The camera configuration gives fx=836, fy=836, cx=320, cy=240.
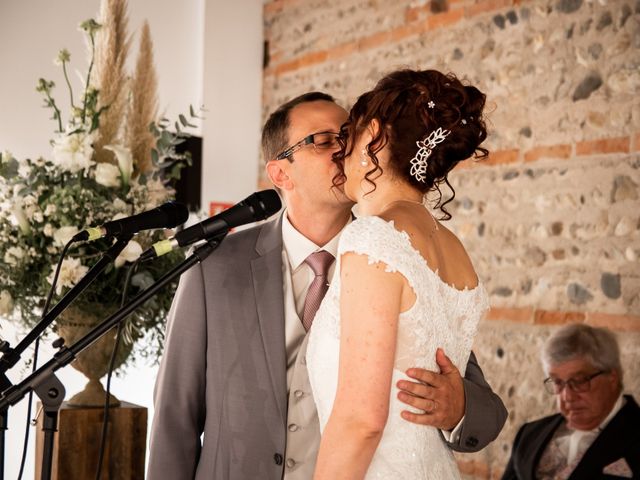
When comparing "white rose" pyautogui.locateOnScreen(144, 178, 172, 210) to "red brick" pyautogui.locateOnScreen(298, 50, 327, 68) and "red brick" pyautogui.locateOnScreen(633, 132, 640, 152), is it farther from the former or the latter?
"red brick" pyautogui.locateOnScreen(298, 50, 327, 68)

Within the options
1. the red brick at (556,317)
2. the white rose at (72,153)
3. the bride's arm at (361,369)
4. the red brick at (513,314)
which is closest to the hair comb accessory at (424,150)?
the bride's arm at (361,369)

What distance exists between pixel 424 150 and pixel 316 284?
63cm

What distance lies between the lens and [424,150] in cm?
181

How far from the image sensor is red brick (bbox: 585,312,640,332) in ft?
11.8

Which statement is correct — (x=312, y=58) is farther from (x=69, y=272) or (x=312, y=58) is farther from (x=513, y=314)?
(x=69, y=272)

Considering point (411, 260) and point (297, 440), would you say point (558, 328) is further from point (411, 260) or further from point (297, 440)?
point (411, 260)

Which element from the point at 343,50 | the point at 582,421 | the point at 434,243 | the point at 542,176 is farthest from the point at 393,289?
the point at 343,50

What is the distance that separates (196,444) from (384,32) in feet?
11.2

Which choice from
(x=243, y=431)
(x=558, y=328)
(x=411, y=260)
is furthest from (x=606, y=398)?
(x=411, y=260)

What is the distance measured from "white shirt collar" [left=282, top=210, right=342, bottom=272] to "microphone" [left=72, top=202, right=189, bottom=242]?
→ 504 millimetres

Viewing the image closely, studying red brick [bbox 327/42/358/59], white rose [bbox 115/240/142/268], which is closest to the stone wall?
red brick [bbox 327/42/358/59]

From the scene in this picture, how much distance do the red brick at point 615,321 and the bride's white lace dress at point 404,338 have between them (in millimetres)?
1973

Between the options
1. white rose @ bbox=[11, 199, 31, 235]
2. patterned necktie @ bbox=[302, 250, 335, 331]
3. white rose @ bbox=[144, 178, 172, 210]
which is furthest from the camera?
white rose @ bbox=[144, 178, 172, 210]

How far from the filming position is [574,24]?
12.8 ft
